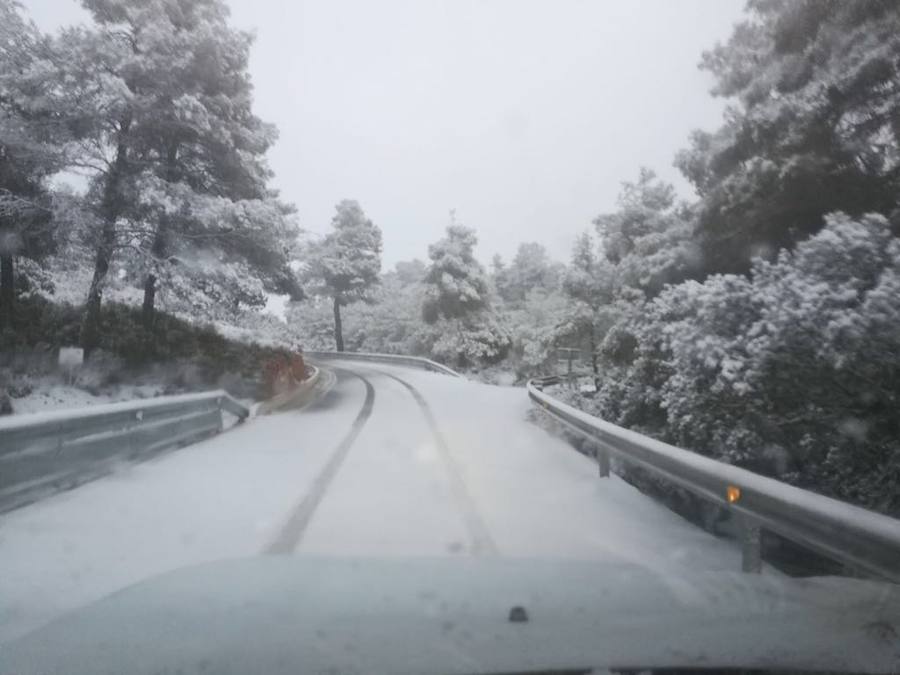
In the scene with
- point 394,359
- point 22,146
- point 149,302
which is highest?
point 22,146

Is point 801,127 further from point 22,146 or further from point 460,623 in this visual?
point 22,146

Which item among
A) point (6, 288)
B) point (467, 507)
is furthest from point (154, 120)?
point (467, 507)

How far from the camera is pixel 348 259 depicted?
1785 inches

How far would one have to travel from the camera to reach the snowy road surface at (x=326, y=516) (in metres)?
4.18

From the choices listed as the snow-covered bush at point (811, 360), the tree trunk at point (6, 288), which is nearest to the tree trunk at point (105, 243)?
the tree trunk at point (6, 288)

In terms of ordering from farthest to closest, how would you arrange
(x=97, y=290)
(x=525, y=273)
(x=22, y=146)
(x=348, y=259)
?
(x=525, y=273)
(x=348, y=259)
(x=97, y=290)
(x=22, y=146)

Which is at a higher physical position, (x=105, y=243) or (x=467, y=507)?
(x=105, y=243)

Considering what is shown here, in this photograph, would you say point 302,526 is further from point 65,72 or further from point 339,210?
point 339,210

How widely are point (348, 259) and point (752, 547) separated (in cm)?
4318

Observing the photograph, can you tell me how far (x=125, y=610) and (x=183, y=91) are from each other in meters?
14.9

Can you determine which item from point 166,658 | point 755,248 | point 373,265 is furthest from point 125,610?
point 373,265

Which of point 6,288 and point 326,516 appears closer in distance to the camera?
point 326,516

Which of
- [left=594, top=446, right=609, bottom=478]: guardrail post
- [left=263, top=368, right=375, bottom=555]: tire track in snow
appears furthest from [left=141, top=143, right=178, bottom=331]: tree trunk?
[left=594, top=446, right=609, bottom=478]: guardrail post

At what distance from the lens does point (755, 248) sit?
11.6 metres
